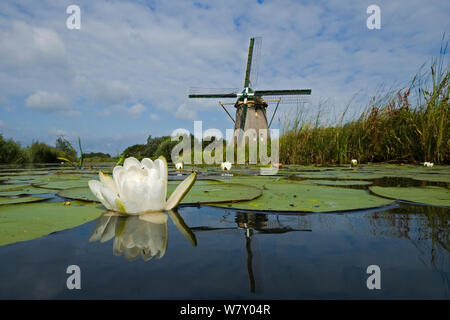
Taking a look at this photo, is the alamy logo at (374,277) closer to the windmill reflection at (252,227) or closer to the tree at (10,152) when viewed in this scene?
the windmill reflection at (252,227)

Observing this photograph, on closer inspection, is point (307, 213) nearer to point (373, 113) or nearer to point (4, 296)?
point (4, 296)

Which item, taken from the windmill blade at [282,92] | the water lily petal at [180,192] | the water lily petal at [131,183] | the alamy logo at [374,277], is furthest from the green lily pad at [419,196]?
the windmill blade at [282,92]

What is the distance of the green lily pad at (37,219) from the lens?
100 centimetres

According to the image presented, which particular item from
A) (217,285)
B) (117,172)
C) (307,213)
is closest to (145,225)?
(117,172)

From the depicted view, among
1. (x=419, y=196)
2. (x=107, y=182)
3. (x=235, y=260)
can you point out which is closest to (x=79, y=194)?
(x=107, y=182)

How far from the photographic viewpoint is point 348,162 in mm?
7754

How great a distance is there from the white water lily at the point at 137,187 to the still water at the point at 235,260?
98mm

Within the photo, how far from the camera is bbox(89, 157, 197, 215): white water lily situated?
4.11 ft

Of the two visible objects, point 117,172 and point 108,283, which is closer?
point 108,283

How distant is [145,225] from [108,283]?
0.51 metres

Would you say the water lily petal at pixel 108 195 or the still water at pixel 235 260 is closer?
the still water at pixel 235 260

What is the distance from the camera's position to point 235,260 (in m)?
0.79
